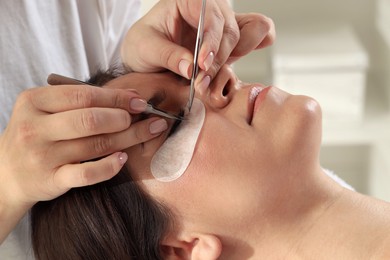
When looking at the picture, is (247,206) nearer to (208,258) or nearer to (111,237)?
(208,258)

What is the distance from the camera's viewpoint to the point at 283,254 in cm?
112

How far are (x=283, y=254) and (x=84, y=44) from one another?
72cm

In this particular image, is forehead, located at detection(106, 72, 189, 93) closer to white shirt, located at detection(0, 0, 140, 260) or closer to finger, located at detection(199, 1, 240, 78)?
finger, located at detection(199, 1, 240, 78)

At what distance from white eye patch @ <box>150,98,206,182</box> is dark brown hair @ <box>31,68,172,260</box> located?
5 cm

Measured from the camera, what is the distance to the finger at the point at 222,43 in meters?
1.05

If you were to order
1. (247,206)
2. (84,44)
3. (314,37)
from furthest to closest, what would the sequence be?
(314,37) → (84,44) → (247,206)

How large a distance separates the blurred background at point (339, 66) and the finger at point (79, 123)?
1.19 metres

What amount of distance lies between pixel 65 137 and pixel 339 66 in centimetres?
128

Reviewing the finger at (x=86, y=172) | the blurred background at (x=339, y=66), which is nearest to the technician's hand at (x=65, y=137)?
the finger at (x=86, y=172)

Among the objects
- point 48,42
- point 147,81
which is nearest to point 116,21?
point 48,42

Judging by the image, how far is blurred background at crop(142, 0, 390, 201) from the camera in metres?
2.02

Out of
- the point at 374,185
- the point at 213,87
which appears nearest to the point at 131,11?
the point at 213,87

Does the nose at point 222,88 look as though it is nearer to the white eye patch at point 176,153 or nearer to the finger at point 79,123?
the white eye patch at point 176,153

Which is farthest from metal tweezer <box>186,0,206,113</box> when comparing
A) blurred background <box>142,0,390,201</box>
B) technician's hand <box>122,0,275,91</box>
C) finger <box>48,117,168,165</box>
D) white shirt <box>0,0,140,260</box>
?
blurred background <box>142,0,390,201</box>
